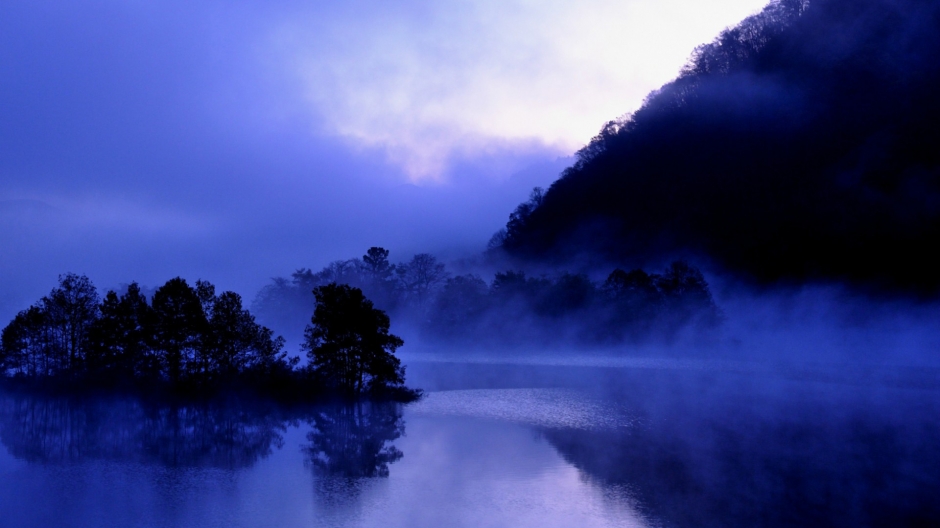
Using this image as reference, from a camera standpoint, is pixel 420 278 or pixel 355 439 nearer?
pixel 355 439

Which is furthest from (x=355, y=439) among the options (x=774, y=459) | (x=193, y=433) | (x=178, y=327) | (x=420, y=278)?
(x=420, y=278)

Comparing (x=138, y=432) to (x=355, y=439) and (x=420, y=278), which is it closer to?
(x=355, y=439)

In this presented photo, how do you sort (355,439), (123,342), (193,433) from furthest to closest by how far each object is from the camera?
(123,342) → (193,433) → (355,439)

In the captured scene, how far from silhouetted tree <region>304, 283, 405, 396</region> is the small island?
0.07m

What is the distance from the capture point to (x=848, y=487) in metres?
26.8

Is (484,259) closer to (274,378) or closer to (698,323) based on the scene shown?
(698,323)

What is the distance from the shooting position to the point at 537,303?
342ft

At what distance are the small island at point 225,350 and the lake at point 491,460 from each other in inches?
72.6

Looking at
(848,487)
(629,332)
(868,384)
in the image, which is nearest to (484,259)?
(629,332)

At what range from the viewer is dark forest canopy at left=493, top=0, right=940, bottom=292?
88.4m

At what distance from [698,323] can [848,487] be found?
62793 mm

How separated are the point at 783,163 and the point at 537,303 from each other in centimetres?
4623

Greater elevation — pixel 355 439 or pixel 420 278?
pixel 420 278

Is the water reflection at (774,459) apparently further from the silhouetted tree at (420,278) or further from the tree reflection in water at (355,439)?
the silhouetted tree at (420,278)
